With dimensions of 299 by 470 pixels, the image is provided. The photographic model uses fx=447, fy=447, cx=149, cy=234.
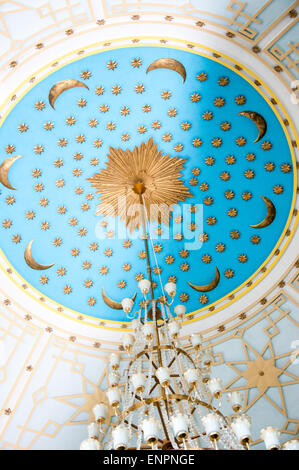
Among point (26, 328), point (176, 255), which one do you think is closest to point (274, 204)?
point (176, 255)

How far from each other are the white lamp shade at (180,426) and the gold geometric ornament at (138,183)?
13.2 feet

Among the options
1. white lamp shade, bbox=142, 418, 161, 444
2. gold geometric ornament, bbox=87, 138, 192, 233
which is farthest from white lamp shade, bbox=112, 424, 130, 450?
gold geometric ornament, bbox=87, 138, 192, 233

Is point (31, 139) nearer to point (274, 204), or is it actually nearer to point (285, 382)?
point (274, 204)

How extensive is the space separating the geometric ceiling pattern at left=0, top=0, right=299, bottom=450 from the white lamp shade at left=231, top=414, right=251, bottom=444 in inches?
138

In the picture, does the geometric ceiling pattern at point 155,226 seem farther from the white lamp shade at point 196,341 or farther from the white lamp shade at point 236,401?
the white lamp shade at point 236,401

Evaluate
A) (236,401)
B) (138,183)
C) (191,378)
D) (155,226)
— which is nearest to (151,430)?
(191,378)

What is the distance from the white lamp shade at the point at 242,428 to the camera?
12.2 feet

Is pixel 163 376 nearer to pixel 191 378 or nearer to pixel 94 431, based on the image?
pixel 191 378

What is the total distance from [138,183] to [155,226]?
101 centimetres

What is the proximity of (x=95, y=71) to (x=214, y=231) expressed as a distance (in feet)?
11.0

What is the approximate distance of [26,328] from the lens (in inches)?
306

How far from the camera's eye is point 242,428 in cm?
375
